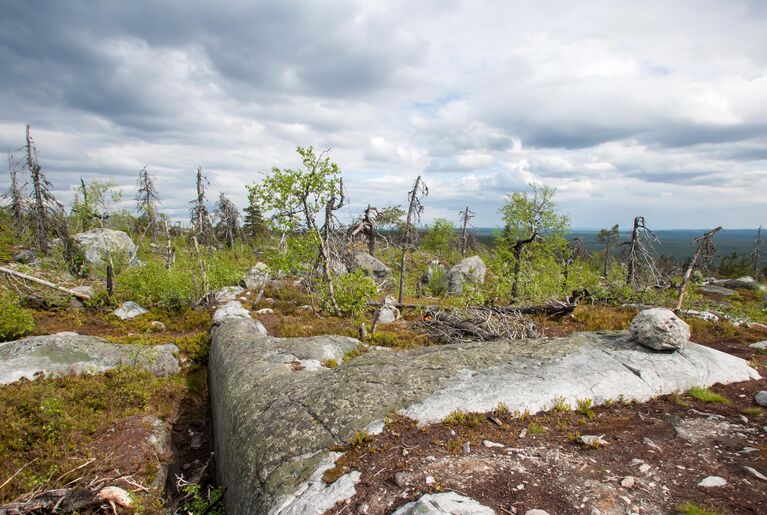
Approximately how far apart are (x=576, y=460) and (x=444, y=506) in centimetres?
259

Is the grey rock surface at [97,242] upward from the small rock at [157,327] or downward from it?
upward

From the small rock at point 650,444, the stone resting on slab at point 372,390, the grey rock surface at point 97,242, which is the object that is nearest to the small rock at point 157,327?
the stone resting on slab at point 372,390

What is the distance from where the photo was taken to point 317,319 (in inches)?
760

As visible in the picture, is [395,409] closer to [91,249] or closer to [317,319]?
[317,319]

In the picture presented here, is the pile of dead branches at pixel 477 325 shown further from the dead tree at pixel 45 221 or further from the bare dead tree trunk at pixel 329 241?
the dead tree at pixel 45 221

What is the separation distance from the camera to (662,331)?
9297 millimetres

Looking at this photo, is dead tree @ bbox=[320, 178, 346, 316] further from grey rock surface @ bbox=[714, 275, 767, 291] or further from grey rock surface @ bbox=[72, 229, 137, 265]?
grey rock surface @ bbox=[714, 275, 767, 291]

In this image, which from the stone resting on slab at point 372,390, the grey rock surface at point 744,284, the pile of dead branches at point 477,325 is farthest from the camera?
the grey rock surface at point 744,284

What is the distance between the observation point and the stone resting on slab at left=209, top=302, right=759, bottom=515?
5.95 metres

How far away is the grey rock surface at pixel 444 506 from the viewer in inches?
172

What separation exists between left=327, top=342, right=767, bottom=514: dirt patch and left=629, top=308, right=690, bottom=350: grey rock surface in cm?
197

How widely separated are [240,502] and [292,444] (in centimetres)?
118

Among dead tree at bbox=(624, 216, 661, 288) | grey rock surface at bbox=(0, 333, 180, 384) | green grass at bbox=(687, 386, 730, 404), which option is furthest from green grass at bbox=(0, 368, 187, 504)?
dead tree at bbox=(624, 216, 661, 288)

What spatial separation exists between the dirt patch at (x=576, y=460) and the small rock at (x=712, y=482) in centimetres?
7
